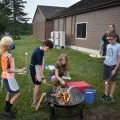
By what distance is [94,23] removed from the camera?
17.8m

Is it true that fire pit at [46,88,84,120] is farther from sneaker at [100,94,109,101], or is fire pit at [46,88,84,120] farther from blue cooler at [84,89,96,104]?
sneaker at [100,94,109,101]

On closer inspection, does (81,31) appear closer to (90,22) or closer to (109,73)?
(90,22)

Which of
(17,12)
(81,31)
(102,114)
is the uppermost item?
(17,12)

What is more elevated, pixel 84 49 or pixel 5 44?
pixel 5 44

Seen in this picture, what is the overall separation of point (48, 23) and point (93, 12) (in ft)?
57.8

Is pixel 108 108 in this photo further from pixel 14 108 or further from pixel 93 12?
pixel 93 12

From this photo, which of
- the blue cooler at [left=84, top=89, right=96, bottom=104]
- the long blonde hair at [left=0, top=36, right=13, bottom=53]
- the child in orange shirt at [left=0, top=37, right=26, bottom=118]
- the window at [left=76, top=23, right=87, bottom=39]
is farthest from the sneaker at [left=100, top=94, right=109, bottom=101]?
the window at [left=76, top=23, right=87, bottom=39]

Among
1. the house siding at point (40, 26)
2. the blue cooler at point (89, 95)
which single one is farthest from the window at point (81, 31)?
the house siding at point (40, 26)

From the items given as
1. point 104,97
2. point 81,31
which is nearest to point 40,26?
point 81,31

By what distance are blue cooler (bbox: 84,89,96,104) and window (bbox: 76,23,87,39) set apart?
13142 mm

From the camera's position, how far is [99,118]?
228 inches

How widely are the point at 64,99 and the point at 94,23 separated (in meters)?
12.9

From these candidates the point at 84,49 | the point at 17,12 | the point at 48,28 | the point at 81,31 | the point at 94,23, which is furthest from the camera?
the point at 17,12

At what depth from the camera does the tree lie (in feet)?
199
